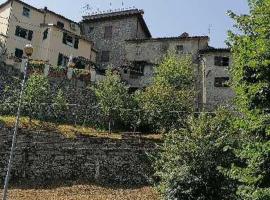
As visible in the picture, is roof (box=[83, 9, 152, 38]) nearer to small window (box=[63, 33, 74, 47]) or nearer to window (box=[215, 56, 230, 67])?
small window (box=[63, 33, 74, 47])

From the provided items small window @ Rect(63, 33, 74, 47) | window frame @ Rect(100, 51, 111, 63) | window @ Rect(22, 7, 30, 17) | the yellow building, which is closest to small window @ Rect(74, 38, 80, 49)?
the yellow building

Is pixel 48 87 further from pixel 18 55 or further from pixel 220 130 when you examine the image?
pixel 220 130

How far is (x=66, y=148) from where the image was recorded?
3841 centimetres

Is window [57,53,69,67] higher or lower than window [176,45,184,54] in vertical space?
lower

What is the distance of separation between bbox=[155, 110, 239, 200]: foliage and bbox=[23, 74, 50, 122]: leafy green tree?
71.4 feet

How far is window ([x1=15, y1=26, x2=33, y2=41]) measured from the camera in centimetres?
6047

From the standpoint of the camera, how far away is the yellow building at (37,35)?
5975 cm

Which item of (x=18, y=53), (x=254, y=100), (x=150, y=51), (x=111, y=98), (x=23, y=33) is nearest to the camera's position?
(x=254, y=100)

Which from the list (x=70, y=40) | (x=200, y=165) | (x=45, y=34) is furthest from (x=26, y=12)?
(x=200, y=165)

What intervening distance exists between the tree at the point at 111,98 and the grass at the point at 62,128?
2830 millimetres

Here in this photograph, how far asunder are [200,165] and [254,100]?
723cm

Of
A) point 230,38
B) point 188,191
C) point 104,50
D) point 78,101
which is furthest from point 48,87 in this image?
point 230,38

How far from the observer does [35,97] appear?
45.5 meters

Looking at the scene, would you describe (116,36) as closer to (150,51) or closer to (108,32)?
(108,32)
